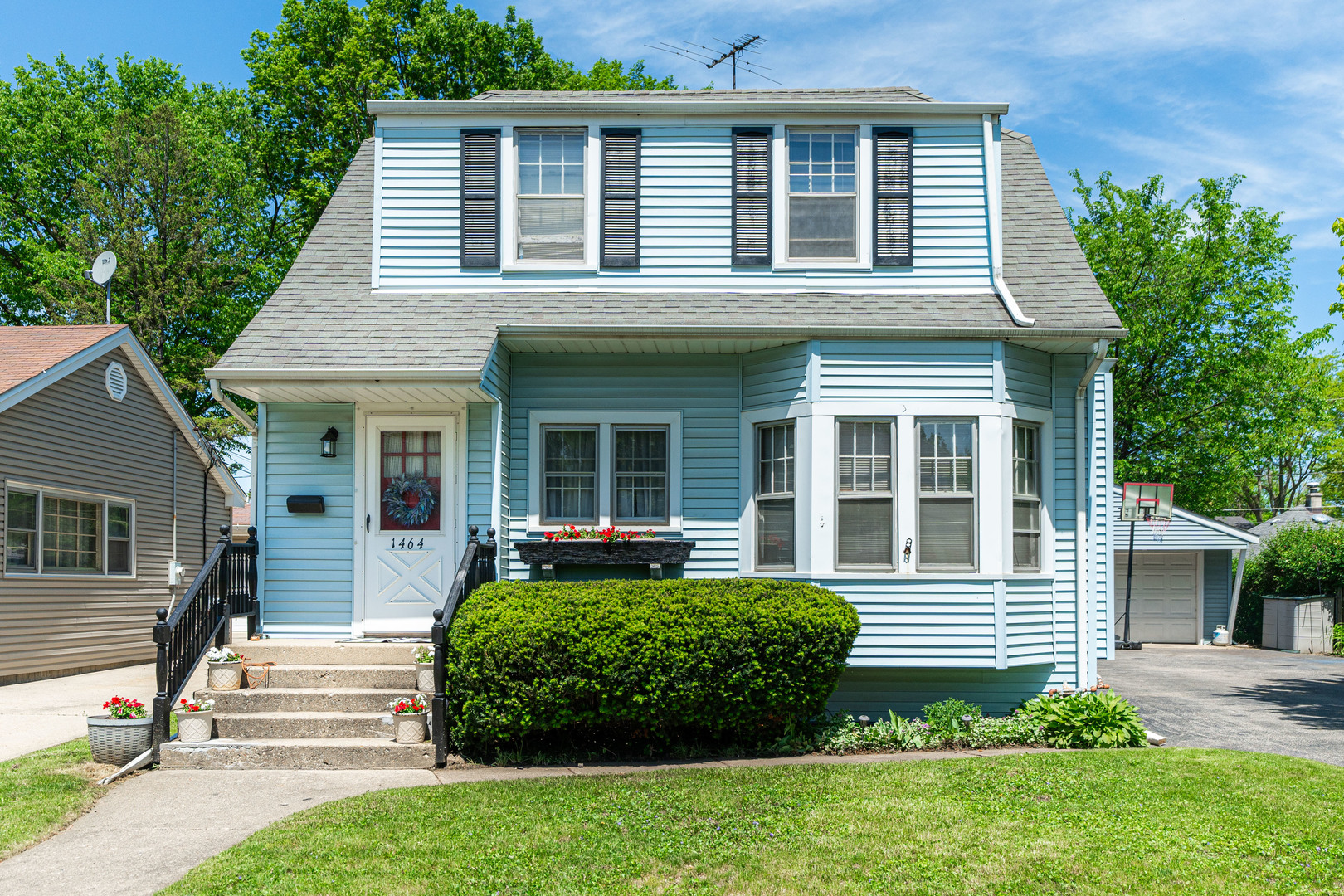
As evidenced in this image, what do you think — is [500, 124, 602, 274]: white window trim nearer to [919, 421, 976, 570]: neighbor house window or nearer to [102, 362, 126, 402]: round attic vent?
[919, 421, 976, 570]: neighbor house window

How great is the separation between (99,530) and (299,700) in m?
8.12

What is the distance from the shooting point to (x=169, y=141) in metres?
21.5

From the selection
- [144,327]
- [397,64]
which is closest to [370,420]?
[144,327]

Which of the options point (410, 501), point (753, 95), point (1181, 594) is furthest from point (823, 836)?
point (1181, 594)

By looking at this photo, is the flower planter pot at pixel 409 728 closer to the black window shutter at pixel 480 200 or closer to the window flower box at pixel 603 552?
the window flower box at pixel 603 552

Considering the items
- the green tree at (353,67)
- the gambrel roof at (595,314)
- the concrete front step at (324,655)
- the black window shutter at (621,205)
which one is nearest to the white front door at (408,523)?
the concrete front step at (324,655)

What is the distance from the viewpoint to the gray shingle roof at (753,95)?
1041cm

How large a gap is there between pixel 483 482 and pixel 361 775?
287 centimetres

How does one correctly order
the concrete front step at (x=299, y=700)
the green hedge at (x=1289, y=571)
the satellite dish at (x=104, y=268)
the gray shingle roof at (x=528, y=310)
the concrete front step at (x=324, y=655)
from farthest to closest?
the green hedge at (x=1289, y=571), the satellite dish at (x=104, y=268), the gray shingle roof at (x=528, y=310), the concrete front step at (x=324, y=655), the concrete front step at (x=299, y=700)

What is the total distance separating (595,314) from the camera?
9.17m

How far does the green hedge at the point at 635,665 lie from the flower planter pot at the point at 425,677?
0.49 m

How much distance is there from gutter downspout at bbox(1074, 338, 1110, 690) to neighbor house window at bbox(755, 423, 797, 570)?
9.29ft

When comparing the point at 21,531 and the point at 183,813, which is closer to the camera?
the point at 183,813

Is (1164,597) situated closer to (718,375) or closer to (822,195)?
(822,195)
